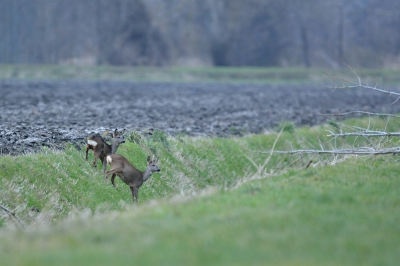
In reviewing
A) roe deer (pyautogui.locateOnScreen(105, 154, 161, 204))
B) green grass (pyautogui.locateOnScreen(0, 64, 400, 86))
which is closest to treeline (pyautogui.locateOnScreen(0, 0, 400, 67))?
green grass (pyautogui.locateOnScreen(0, 64, 400, 86))

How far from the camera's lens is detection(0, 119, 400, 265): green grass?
26.6 feet

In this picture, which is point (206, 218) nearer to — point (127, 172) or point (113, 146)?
point (127, 172)

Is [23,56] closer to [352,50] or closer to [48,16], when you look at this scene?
[48,16]

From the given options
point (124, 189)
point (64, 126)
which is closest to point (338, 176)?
point (124, 189)

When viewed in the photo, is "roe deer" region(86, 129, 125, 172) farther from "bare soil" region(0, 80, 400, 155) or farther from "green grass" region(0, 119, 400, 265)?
"bare soil" region(0, 80, 400, 155)

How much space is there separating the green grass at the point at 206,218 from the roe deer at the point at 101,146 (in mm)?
358

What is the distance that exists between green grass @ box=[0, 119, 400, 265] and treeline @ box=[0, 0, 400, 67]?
81935 mm

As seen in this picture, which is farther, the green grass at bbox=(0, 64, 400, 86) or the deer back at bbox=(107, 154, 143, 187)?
the green grass at bbox=(0, 64, 400, 86)

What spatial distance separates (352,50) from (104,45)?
35610 mm

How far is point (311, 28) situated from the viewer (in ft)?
362

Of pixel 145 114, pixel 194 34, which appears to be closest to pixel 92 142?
pixel 145 114

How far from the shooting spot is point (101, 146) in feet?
53.9

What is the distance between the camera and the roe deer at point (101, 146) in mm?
16297

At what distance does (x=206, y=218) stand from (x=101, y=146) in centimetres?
690
